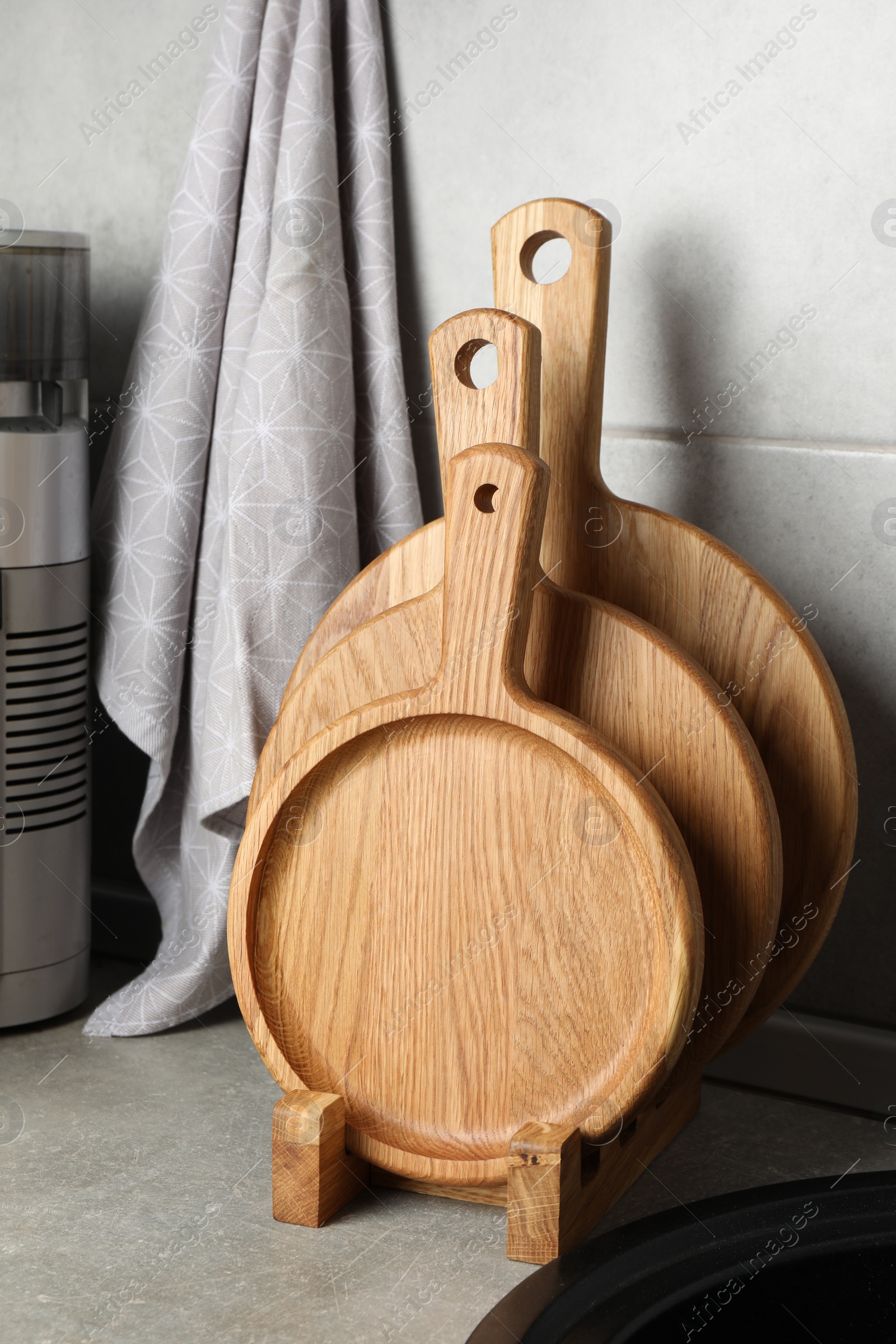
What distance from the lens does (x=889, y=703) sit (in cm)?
79

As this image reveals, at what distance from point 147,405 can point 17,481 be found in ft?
0.36

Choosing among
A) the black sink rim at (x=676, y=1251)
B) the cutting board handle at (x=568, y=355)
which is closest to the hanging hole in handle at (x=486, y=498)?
the cutting board handle at (x=568, y=355)

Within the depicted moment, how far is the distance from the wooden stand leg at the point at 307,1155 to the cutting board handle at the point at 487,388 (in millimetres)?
322

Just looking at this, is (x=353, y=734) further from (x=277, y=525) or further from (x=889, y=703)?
(x=889, y=703)

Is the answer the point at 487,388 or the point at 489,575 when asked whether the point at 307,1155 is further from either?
the point at 487,388

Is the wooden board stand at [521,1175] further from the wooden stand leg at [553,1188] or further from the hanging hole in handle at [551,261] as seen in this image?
the hanging hole in handle at [551,261]

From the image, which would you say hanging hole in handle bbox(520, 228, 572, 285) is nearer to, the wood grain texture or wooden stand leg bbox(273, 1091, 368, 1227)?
the wood grain texture

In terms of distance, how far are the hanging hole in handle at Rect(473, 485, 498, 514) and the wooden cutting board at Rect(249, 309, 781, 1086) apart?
28 millimetres

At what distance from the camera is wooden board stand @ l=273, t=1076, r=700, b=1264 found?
0.62m

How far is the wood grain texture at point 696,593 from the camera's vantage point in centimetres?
71

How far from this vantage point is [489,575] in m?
0.64

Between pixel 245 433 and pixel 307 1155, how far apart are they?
447 mm

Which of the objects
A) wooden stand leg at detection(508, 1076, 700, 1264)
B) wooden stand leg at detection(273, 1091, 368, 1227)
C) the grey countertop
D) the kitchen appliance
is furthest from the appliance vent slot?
wooden stand leg at detection(508, 1076, 700, 1264)

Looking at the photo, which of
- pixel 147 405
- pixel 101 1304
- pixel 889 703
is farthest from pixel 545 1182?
pixel 147 405
